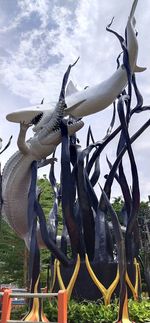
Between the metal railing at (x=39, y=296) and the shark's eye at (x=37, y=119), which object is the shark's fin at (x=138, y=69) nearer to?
the shark's eye at (x=37, y=119)

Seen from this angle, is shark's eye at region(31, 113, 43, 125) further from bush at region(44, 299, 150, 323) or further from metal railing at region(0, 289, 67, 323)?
metal railing at region(0, 289, 67, 323)

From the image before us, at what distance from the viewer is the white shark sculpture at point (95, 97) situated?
26.1 feet

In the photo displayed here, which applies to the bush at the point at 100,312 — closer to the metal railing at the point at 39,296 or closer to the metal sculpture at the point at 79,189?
the metal sculpture at the point at 79,189

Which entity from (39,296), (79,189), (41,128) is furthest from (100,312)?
(41,128)

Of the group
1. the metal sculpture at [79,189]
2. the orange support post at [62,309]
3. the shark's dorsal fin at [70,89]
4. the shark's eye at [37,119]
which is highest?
the shark's dorsal fin at [70,89]

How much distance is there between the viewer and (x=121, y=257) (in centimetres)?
600

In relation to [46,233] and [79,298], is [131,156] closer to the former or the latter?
[46,233]

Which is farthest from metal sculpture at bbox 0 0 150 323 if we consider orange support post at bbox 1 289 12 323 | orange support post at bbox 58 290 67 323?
orange support post at bbox 1 289 12 323

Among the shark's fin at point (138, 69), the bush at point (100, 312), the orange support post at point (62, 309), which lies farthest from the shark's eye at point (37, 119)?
the orange support post at point (62, 309)

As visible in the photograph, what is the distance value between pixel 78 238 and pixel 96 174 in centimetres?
204

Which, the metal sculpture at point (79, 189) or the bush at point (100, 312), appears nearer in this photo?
the bush at point (100, 312)

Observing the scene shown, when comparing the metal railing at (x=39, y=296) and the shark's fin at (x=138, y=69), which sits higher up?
the shark's fin at (x=138, y=69)

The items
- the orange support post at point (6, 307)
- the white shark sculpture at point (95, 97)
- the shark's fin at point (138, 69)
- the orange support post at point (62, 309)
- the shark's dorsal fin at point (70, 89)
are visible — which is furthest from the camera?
the shark's dorsal fin at point (70, 89)

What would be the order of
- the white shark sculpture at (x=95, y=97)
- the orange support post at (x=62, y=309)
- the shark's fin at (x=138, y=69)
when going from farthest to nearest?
the shark's fin at (x=138, y=69) → the white shark sculpture at (x=95, y=97) → the orange support post at (x=62, y=309)
